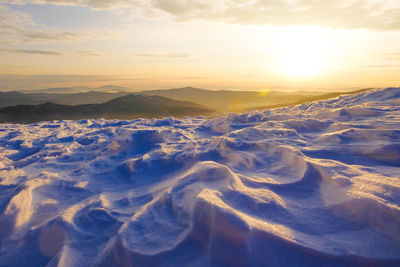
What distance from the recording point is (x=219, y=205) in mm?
1806

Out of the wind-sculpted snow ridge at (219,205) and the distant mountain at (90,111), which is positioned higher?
the wind-sculpted snow ridge at (219,205)

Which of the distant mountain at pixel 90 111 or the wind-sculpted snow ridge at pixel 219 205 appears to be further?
the distant mountain at pixel 90 111

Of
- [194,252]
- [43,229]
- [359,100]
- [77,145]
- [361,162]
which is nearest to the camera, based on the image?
[194,252]

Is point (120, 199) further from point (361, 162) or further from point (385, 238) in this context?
point (361, 162)

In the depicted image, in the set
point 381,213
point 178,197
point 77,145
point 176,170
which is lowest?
point 77,145

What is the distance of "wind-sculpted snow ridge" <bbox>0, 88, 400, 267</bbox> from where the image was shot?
5.30 ft

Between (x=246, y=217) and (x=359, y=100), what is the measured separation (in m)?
6.37

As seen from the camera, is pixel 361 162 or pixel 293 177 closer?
pixel 293 177

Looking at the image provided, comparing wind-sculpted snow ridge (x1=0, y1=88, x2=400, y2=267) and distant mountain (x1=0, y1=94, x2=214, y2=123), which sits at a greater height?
wind-sculpted snow ridge (x1=0, y1=88, x2=400, y2=267)

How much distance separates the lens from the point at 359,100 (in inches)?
260

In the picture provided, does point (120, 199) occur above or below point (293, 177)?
below

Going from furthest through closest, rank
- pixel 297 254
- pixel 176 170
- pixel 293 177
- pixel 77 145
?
pixel 77 145 < pixel 176 170 < pixel 293 177 < pixel 297 254

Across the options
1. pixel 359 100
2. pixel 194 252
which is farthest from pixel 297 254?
pixel 359 100

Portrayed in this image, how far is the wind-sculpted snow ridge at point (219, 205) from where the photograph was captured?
1.61 m
